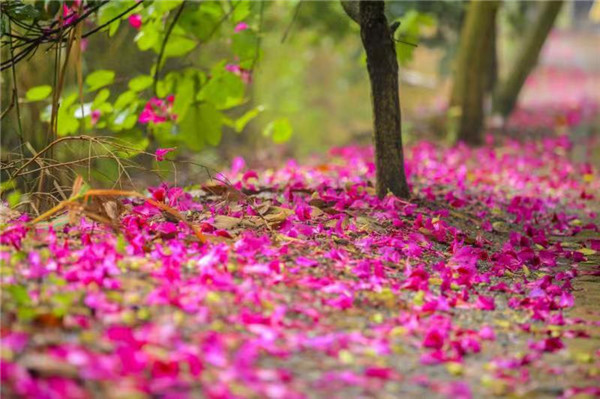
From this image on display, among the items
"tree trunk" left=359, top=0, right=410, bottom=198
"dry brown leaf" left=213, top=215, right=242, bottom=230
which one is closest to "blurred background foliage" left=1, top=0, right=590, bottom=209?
"tree trunk" left=359, top=0, right=410, bottom=198

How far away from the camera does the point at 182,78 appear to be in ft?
14.9

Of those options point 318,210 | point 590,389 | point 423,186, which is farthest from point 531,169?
point 590,389

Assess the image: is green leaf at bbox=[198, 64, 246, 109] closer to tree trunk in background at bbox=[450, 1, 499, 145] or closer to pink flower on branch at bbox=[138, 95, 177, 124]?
pink flower on branch at bbox=[138, 95, 177, 124]

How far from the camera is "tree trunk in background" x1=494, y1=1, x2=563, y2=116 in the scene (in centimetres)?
951

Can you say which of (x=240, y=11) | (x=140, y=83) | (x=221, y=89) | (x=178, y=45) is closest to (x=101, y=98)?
(x=140, y=83)

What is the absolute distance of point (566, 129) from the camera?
10.2 m

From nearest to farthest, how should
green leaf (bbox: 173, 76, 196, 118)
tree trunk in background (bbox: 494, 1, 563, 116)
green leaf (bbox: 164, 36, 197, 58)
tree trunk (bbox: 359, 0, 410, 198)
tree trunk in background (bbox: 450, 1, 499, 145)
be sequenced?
tree trunk (bbox: 359, 0, 410, 198), green leaf (bbox: 173, 76, 196, 118), green leaf (bbox: 164, 36, 197, 58), tree trunk in background (bbox: 450, 1, 499, 145), tree trunk in background (bbox: 494, 1, 563, 116)

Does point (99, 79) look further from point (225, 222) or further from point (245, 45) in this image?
point (225, 222)

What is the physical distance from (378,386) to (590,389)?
0.70 meters

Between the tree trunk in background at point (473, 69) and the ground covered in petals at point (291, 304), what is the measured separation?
397cm

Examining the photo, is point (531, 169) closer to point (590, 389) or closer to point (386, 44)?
point (386, 44)

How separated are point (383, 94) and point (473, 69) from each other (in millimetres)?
4072

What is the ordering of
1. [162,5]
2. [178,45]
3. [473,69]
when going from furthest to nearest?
[473,69] → [178,45] → [162,5]

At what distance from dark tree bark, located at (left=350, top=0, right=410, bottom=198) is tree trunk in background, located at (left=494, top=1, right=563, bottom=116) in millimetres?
6068
